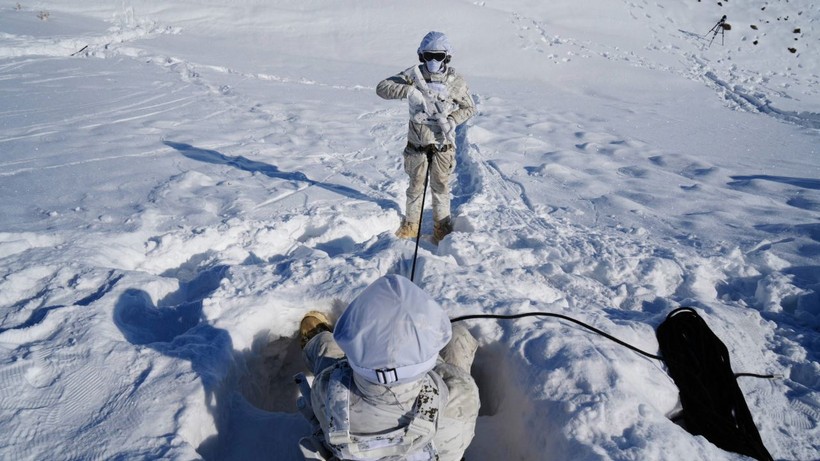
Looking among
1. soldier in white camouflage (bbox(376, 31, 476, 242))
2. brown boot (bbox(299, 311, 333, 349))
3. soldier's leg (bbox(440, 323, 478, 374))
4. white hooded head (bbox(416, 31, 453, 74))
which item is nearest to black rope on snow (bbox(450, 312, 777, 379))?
soldier's leg (bbox(440, 323, 478, 374))

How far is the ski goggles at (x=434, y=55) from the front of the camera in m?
4.42

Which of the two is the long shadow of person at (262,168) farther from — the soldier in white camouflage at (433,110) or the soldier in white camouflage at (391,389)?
the soldier in white camouflage at (391,389)

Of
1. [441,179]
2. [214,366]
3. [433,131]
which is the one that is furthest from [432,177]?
[214,366]

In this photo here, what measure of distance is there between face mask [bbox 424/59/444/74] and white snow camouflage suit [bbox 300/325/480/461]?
9.71 ft

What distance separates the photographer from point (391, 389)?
6.23 feet

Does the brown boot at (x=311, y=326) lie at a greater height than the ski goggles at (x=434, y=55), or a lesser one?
lesser

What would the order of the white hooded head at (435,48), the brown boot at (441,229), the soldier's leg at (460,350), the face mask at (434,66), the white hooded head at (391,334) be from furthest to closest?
1. the brown boot at (441,229)
2. the face mask at (434,66)
3. the white hooded head at (435,48)
4. the soldier's leg at (460,350)
5. the white hooded head at (391,334)

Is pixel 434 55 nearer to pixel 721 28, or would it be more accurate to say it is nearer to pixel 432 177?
pixel 432 177

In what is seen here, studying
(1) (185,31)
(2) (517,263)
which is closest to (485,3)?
(1) (185,31)

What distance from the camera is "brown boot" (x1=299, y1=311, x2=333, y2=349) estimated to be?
10.4 ft

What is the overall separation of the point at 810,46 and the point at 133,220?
2104 cm

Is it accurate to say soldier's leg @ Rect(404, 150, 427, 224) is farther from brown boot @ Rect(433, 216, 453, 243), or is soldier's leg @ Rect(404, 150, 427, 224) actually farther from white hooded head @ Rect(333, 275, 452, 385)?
white hooded head @ Rect(333, 275, 452, 385)

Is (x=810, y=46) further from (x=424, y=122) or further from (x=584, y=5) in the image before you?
(x=424, y=122)

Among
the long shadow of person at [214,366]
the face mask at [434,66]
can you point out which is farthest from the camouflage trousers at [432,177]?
the long shadow of person at [214,366]
